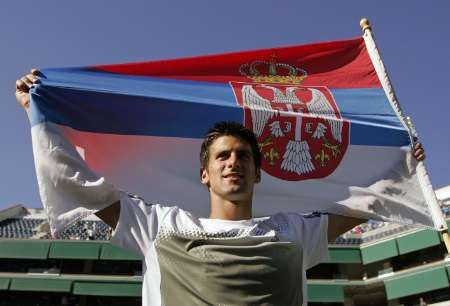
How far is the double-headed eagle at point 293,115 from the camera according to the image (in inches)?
137

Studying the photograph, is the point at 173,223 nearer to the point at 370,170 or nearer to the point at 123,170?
the point at 123,170

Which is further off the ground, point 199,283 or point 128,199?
point 128,199

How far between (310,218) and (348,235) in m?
25.1

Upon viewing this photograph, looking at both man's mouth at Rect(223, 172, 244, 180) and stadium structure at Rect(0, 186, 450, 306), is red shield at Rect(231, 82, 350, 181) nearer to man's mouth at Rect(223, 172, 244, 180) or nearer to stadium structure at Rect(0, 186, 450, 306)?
man's mouth at Rect(223, 172, 244, 180)

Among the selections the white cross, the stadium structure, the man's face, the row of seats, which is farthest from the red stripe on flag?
the row of seats

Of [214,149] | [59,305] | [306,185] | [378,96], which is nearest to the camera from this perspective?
[214,149]

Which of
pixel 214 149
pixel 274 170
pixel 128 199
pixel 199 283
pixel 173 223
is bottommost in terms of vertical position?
pixel 199 283

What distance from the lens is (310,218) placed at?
260cm

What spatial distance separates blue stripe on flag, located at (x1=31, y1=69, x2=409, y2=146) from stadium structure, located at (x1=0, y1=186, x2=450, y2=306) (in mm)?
18779

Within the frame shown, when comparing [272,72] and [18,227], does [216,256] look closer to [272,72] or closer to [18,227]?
[272,72]

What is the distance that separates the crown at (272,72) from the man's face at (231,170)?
1.68 metres

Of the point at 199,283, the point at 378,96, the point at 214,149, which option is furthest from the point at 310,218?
the point at 378,96

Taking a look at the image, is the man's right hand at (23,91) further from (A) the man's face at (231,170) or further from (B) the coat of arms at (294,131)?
(B) the coat of arms at (294,131)

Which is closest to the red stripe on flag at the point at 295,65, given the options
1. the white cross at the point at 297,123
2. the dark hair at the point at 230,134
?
the white cross at the point at 297,123
